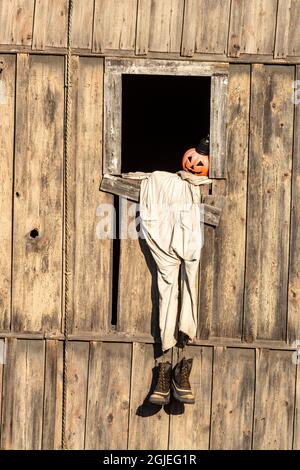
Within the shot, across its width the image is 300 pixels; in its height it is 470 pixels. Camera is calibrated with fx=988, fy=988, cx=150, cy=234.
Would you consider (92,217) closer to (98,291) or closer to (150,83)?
(98,291)

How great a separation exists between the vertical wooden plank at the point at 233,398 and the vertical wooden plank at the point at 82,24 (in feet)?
8.87

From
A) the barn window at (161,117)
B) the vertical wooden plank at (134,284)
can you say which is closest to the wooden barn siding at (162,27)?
the barn window at (161,117)

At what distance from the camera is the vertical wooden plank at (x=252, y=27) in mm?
7883

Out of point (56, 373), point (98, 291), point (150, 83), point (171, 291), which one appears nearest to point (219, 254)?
point (171, 291)

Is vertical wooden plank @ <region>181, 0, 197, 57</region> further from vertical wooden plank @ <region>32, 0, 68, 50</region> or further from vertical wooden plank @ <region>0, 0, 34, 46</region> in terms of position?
vertical wooden plank @ <region>0, 0, 34, 46</region>

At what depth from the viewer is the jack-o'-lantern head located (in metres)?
8.04

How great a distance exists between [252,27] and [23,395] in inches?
140

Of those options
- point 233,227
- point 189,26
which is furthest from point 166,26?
point 233,227

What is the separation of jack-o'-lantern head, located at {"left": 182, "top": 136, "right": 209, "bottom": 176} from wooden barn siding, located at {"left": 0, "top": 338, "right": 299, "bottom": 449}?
1455 millimetres

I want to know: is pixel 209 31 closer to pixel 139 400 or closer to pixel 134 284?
pixel 134 284

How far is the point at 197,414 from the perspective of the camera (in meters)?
8.16

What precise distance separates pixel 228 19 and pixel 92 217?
6.34 feet

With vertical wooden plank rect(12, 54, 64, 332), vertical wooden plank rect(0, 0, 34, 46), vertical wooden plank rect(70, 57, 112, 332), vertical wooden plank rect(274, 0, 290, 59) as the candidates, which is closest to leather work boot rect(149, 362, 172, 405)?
vertical wooden plank rect(70, 57, 112, 332)

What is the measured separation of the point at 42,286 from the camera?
8141mm
